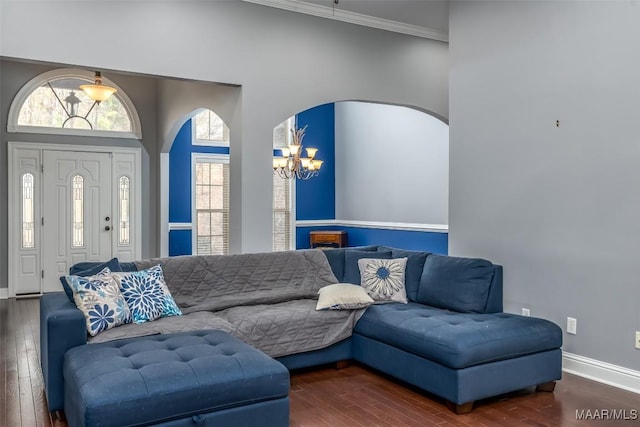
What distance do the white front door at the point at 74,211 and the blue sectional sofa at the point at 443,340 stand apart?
165 inches

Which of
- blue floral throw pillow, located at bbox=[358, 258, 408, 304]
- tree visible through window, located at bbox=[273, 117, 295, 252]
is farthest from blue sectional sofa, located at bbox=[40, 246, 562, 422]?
tree visible through window, located at bbox=[273, 117, 295, 252]

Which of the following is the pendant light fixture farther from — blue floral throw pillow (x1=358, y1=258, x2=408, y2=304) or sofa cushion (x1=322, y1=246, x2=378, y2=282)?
blue floral throw pillow (x1=358, y1=258, x2=408, y2=304)

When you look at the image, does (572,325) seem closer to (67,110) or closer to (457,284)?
(457,284)

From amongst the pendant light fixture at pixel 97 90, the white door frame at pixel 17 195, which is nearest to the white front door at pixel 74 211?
the white door frame at pixel 17 195

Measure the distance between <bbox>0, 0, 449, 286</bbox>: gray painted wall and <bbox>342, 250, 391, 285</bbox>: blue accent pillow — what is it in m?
0.96

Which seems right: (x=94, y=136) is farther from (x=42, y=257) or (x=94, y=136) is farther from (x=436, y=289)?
(x=436, y=289)

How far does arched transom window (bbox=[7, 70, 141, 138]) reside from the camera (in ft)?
24.2

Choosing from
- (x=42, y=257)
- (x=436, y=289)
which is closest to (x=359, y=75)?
(x=436, y=289)

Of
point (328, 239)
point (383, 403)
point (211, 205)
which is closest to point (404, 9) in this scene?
point (383, 403)

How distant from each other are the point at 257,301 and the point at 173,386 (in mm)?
1741

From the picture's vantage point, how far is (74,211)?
7727mm

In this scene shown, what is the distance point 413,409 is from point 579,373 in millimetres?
1477

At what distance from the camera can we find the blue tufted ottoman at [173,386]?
243cm

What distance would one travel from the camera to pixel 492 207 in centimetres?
467
